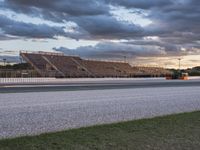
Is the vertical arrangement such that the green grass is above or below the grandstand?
below

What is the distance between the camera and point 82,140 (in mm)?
8914

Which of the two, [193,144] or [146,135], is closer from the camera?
Answer: [193,144]

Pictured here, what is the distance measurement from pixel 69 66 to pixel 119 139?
68.1 m

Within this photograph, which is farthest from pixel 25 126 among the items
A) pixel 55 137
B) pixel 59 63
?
pixel 59 63

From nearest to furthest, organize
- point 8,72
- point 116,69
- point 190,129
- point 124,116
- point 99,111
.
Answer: point 190,129 < point 124,116 < point 99,111 < point 8,72 < point 116,69

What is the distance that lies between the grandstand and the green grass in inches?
2023

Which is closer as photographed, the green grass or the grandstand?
the green grass

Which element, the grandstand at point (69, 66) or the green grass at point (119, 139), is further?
the grandstand at point (69, 66)

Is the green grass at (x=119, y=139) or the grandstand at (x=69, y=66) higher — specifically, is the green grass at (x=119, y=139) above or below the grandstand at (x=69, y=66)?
below

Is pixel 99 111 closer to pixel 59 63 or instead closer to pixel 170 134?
pixel 170 134

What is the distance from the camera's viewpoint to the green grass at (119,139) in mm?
8258

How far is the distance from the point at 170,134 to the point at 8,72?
1878 inches

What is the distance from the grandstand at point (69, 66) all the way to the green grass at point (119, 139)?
5139 cm

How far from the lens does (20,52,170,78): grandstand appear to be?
225ft
